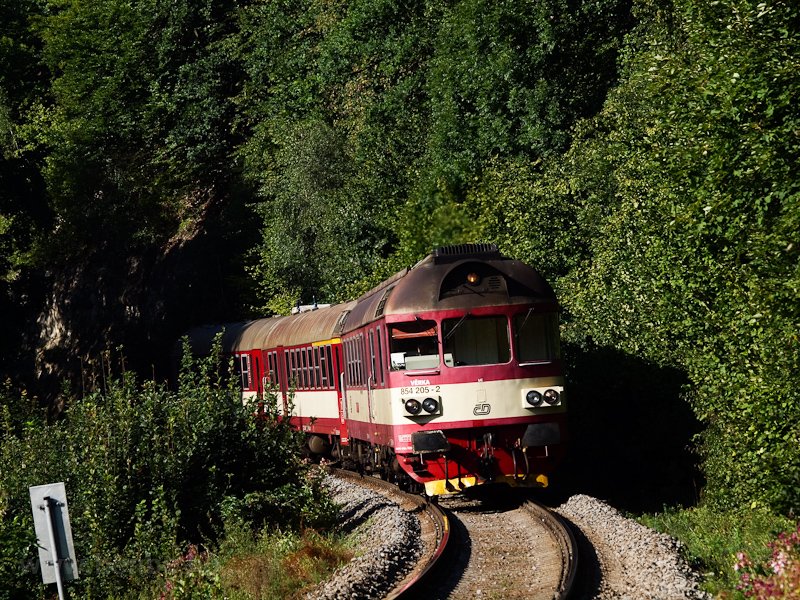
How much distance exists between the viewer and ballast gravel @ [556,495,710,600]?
1047 centimetres

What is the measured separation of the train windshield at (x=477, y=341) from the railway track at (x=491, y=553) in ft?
6.64

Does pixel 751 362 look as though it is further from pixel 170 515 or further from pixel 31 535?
pixel 31 535

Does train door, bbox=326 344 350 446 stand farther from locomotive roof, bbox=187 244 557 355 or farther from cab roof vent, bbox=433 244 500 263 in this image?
cab roof vent, bbox=433 244 500 263

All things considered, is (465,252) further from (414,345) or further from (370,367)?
(370,367)

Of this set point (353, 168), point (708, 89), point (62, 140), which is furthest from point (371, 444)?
point (62, 140)

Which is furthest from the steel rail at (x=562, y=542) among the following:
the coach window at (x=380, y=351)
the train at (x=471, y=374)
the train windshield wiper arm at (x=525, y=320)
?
the coach window at (x=380, y=351)

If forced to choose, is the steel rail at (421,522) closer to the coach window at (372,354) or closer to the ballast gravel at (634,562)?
the ballast gravel at (634,562)

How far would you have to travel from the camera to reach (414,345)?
16.6 metres

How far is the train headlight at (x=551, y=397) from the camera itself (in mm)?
16281

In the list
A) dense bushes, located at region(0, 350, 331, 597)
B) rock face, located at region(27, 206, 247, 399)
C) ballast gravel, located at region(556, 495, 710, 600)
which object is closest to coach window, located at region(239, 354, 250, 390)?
rock face, located at region(27, 206, 247, 399)

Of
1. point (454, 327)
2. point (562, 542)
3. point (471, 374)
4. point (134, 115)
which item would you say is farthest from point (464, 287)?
point (134, 115)

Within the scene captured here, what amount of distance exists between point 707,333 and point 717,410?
46.2 inches

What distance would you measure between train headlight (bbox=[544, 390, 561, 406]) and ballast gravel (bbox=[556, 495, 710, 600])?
179 cm

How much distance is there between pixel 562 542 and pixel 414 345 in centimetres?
428
